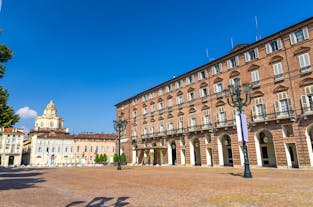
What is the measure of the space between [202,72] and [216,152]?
1252 centimetres

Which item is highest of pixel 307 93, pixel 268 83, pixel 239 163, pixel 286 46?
pixel 286 46

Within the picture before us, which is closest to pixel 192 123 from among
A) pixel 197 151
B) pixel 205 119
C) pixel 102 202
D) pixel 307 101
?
pixel 205 119

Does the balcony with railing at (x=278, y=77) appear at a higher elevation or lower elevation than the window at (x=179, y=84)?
lower

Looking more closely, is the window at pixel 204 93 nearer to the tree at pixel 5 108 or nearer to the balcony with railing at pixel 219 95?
the balcony with railing at pixel 219 95

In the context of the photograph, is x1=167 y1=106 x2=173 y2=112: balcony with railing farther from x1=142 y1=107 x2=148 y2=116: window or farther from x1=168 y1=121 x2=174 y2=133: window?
x1=142 y1=107 x2=148 y2=116: window

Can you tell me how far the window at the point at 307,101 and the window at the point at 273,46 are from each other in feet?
19.3

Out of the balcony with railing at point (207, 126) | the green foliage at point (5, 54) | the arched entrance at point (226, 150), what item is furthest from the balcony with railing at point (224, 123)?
the green foliage at point (5, 54)

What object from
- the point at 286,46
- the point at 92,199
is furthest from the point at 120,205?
the point at 286,46

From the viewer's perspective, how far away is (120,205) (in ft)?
24.2

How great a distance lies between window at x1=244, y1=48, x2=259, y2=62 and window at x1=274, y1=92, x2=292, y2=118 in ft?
19.4

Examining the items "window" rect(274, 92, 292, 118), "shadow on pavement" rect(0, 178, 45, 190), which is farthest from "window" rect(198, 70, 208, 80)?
"shadow on pavement" rect(0, 178, 45, 190)

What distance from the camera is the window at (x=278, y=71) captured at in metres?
25.8

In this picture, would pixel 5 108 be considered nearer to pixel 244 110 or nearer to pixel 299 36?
pixel 244 110

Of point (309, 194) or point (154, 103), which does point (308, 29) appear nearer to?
point (309, 194)
